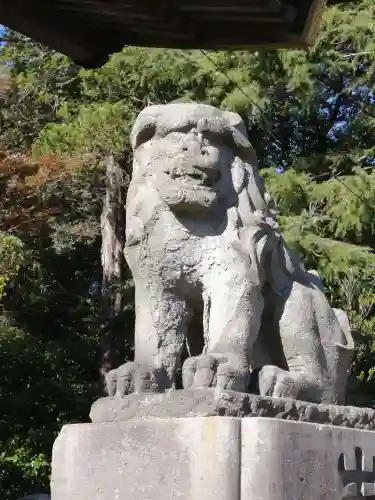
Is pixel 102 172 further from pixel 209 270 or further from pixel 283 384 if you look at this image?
pixel 283 384

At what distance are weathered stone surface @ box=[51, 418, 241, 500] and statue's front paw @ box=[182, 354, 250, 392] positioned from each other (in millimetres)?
204

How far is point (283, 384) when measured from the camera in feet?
13.2

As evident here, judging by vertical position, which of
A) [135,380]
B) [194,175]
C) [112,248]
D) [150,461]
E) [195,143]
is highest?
[112,248]

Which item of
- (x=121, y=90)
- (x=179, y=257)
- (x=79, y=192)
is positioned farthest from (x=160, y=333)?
(x=79, y=192)

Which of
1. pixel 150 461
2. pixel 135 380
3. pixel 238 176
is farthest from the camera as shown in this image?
pixel 238 176

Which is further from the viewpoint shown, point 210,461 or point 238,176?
point 238,176

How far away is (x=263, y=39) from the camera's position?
3.86 metres

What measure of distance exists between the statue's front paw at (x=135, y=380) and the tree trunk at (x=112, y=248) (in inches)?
363

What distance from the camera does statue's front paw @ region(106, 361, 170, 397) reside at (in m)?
3.96

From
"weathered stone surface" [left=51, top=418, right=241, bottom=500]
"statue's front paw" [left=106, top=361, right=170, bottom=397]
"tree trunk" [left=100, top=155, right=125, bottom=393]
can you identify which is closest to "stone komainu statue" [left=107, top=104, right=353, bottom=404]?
"statue's front paw" [left=106, top=361, right=170, bottom=397]

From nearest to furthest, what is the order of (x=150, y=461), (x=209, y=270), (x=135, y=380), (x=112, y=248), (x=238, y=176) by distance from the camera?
(x=150, y=461)
(x=135, y=380)
(x=209, y=270)
(x=238, y=176)
(x=112, y=248)

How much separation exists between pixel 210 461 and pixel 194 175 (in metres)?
1.32

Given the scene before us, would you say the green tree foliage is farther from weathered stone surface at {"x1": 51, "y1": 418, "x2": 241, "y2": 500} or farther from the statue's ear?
weathered stone surface at {"x1": 51, "y1": 418, "x2": 241, "y2": 500}

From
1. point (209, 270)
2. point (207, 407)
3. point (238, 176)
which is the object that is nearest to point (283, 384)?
point (207, 407)
